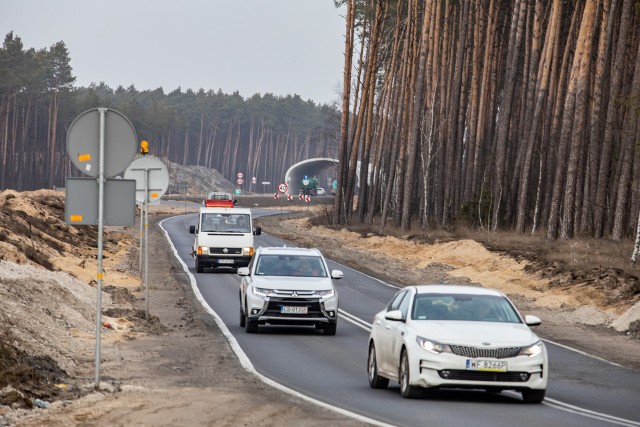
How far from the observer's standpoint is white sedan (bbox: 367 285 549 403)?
1435 cm

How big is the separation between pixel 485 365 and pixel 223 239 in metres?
27.9

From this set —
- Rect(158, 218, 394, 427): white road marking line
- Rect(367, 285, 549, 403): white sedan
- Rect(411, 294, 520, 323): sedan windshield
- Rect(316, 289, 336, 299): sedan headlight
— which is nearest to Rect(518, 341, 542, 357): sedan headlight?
Rect(367, 285, 549, 403): white sedan

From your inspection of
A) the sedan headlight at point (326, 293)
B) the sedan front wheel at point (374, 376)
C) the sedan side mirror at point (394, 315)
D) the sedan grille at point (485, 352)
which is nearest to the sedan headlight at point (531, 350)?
the sedan grille at point (485, 352)

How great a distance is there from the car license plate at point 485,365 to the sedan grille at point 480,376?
0.19 ft

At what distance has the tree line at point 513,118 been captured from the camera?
153ft

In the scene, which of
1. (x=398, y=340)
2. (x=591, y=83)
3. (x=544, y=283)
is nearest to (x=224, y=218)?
(x=544, y=283)

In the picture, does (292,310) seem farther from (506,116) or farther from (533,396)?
(506,116)

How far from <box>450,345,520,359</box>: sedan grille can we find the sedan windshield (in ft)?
3.68

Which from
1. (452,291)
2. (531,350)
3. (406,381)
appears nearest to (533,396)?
(531,350)

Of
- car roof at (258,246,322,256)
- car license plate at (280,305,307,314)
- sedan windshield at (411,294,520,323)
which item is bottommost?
car license plate at (280,305,307,314)

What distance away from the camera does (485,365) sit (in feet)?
46.9

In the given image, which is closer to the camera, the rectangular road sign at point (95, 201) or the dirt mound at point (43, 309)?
the rectangular road sign at point (95, 201)

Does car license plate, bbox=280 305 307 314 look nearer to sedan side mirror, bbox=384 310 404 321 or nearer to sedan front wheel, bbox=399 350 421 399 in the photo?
sedan side mirror, bbox=384 310 404 321

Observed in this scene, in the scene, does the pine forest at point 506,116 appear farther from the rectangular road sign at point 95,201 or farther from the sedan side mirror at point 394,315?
the rectangular road sign at point 95,201
